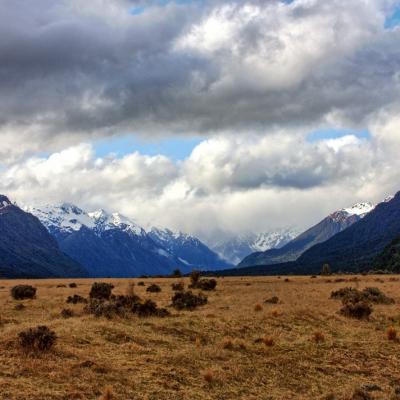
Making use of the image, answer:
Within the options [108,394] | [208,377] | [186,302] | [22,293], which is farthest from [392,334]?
[22,293]

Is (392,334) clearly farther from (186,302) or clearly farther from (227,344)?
(186,302)

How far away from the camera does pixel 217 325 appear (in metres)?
31.2

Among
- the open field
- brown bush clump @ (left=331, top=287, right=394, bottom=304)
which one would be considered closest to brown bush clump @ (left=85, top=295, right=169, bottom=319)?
the open field

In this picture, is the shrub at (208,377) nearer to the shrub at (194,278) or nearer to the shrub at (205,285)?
the shrub at (205,285)

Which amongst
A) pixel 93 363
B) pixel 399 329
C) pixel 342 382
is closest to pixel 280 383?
pixel 342 382

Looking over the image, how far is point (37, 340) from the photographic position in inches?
880

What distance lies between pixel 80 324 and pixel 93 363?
7066 mm

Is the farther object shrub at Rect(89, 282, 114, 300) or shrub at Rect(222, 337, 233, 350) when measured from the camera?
shrub at Rect(89, 282, 114, 300)

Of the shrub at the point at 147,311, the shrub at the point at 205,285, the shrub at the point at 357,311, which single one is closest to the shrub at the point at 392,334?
the shrub at the point at 357,311

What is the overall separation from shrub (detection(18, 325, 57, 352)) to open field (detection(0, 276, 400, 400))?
37cm

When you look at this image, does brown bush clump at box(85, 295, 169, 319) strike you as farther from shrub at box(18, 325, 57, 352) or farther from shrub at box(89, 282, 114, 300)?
shrub at box(89, 282, 114, 300)

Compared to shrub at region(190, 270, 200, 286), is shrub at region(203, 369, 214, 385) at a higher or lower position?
lower

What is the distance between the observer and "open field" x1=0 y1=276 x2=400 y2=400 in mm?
19484

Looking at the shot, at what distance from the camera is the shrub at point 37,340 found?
72.9 ft
